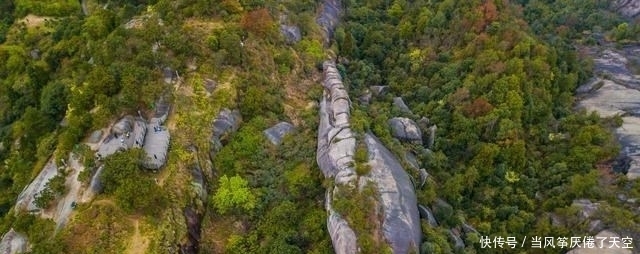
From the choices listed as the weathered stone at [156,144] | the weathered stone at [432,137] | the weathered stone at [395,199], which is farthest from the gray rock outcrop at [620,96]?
the weathered stone at [156,144]

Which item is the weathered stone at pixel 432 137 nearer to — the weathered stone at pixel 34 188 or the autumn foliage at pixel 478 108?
the autumn foliage at pixel 478 108

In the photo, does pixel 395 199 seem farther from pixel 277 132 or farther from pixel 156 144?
pixel 156 144

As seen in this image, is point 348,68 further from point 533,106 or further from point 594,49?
point 594,49

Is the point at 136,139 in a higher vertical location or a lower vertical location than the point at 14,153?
higher

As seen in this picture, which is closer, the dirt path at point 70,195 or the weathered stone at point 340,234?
the weathered stone at point 340,234

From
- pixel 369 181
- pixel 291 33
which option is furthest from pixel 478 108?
pixel 291 33

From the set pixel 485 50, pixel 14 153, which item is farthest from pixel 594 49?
pixel 14 153
